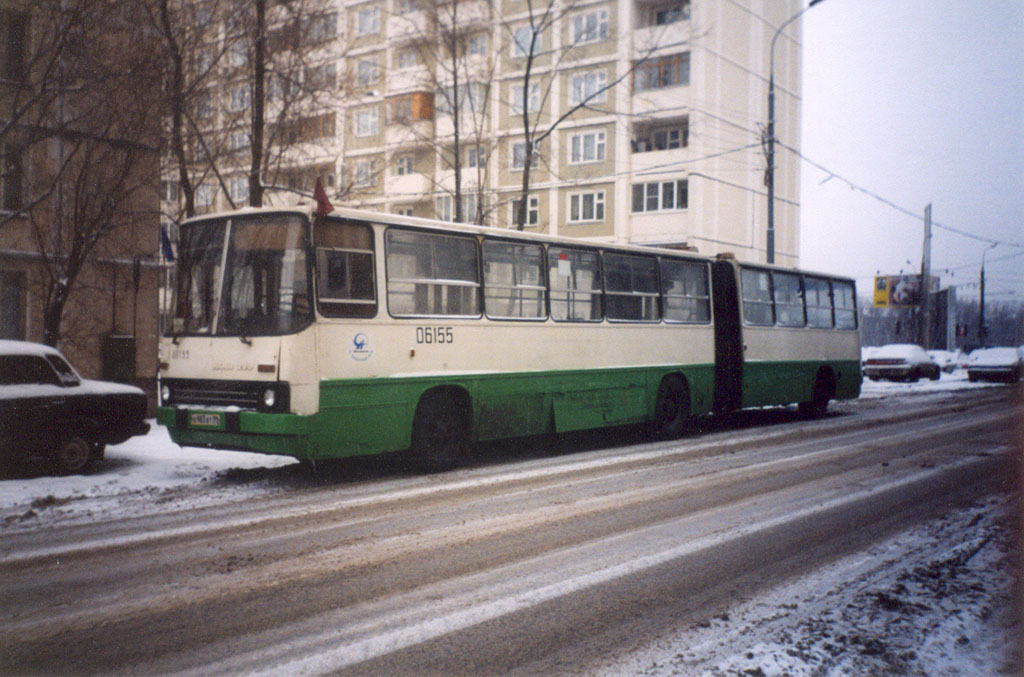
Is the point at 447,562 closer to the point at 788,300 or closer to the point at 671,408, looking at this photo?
the point at 671,408

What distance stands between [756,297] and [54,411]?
12.7 meters

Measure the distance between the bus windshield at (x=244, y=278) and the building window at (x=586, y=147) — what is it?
36.0 m

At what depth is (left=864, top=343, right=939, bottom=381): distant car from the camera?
126 feet

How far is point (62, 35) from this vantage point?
423 inches

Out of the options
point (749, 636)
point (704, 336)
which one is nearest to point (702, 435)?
point (704, 336)

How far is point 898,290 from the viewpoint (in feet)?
232

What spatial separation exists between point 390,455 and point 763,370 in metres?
8.53

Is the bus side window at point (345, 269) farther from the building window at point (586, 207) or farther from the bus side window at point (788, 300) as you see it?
the building window at point (586, 207)

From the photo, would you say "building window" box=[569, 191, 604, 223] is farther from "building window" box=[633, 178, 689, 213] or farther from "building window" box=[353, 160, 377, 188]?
"building window" box=[353, 160, 377, 188]

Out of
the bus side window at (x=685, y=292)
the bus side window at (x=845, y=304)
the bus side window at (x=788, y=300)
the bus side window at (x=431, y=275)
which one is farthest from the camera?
the bus side window at (x=845, y=304)

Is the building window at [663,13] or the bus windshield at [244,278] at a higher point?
the building window at [663,13]

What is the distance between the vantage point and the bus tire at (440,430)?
11.2 metres

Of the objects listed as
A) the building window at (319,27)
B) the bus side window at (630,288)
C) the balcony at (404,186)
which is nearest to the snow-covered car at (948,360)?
the balcony at (404,186)

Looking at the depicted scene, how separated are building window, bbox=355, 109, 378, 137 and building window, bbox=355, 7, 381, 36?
448 centimetres
